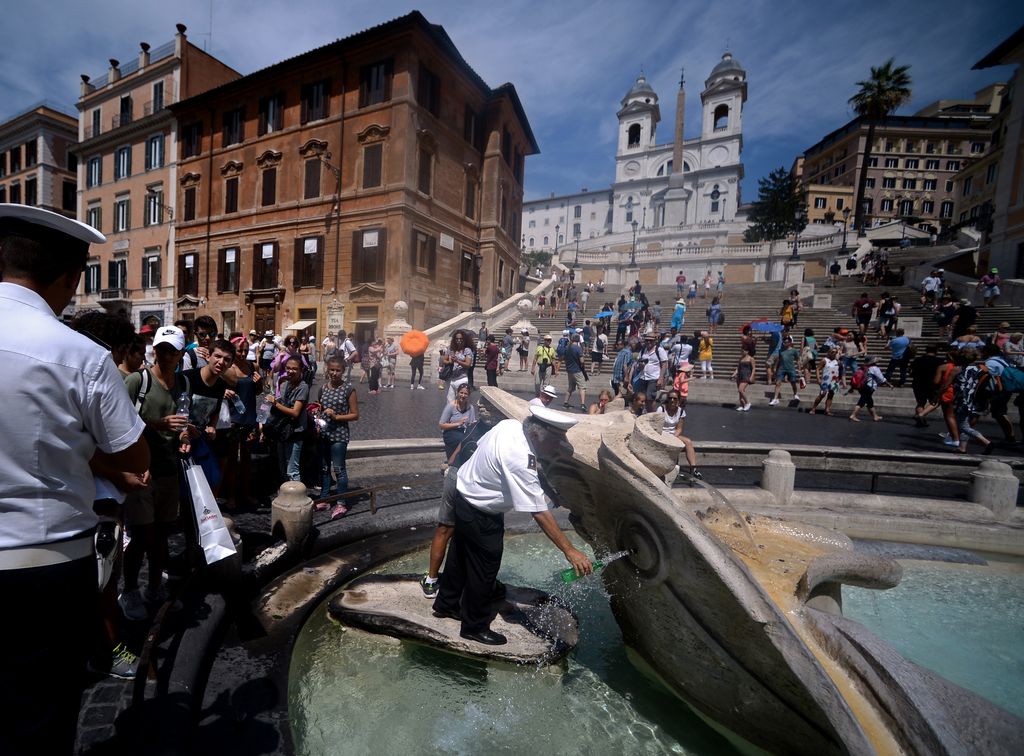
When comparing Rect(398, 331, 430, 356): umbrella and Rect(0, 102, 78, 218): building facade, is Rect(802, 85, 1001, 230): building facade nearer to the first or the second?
Rect(398, 331, 430, 356): umbrella

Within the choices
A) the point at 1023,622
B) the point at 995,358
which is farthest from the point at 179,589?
the point at 995,358

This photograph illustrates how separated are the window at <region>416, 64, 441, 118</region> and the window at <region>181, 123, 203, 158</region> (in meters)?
14.0

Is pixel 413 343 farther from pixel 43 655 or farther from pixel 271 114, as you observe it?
pixel 271 114

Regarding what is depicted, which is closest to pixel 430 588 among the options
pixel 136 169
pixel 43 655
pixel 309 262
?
pixel 43 655

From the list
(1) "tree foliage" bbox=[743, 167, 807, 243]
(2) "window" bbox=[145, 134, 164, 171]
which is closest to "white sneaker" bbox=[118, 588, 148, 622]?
(2) "window" bbox=[145, 134, 164, 171]

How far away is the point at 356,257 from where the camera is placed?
2281 cm

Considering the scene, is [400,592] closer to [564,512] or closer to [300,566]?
[300,566]

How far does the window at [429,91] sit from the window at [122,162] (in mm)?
20913

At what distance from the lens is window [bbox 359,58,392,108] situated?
22.2 meters

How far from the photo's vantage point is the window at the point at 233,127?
26.1 m

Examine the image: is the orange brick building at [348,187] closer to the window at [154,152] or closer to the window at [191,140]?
the window at [191,140]

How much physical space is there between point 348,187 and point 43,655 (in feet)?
81.4

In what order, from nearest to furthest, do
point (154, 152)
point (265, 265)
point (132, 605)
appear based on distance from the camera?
1. point (132, 605)
2. point (265, 265)
3. point (154, 152)

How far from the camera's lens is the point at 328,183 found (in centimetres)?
Answer: 2373
